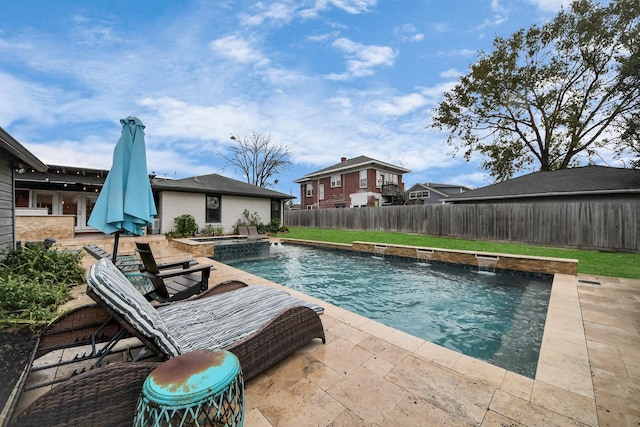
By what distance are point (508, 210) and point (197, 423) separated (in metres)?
14.9

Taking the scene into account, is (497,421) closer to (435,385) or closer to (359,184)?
(435,385)

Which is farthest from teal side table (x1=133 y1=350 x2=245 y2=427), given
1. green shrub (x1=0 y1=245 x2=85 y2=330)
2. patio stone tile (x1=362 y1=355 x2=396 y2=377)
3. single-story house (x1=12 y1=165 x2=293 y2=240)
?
single-story house (x1=12 y1=165 x2=293 y2=240)

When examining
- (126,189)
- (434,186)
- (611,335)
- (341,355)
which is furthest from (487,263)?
(434,186)

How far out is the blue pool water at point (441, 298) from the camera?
143 inches

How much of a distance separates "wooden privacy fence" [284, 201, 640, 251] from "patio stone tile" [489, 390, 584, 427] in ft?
41.1

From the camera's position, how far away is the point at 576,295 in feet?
15.7

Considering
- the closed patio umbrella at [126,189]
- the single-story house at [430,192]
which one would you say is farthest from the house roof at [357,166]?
the closed patio umbrella at [126,189]

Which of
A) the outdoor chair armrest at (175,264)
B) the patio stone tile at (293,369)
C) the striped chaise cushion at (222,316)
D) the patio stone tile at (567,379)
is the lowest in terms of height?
the patio stone tile at (567,379)

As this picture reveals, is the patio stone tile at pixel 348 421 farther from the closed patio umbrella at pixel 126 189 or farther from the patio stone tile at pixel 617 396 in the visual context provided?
the closed patio umbrella at pixel 126 189

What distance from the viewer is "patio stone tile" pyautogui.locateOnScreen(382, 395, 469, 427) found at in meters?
1.77

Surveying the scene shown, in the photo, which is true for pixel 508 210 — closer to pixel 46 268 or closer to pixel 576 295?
pixel 576 295

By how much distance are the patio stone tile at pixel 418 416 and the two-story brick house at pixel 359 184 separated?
23.2 m

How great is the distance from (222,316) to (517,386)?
278cm

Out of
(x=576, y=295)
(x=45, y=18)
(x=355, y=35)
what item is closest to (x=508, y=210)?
(x=576, y=295)
